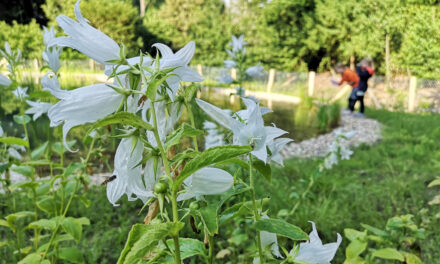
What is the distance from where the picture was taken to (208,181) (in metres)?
0.39

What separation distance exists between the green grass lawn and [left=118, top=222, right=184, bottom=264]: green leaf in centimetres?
98

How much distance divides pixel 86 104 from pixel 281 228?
0.25 meters

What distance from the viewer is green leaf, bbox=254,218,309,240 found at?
15.3 inches

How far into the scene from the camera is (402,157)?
3.13m

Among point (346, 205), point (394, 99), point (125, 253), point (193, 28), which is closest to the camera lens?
point (125, 253)

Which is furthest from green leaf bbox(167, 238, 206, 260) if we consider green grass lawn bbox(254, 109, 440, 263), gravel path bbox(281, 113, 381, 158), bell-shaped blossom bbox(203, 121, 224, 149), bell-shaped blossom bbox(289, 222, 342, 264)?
gravel path bbox(281, 113, 381, 158)

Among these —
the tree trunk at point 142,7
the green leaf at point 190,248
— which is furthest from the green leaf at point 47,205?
the tree trunk at point 142,7

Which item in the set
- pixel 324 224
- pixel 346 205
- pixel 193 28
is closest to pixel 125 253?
pixel 324 224

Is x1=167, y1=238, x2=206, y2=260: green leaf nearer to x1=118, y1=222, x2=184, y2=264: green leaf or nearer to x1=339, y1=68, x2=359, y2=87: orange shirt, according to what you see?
x1=118, y1=222, x2=184, y2=264: green leaf

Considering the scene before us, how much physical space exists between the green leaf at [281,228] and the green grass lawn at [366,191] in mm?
881

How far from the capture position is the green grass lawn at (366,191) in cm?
171

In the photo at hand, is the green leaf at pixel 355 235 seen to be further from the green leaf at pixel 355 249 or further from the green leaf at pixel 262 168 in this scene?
the green leaf at pixel 262 168

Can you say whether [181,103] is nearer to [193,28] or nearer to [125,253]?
[125,253]

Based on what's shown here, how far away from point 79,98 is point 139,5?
15.2 metres
